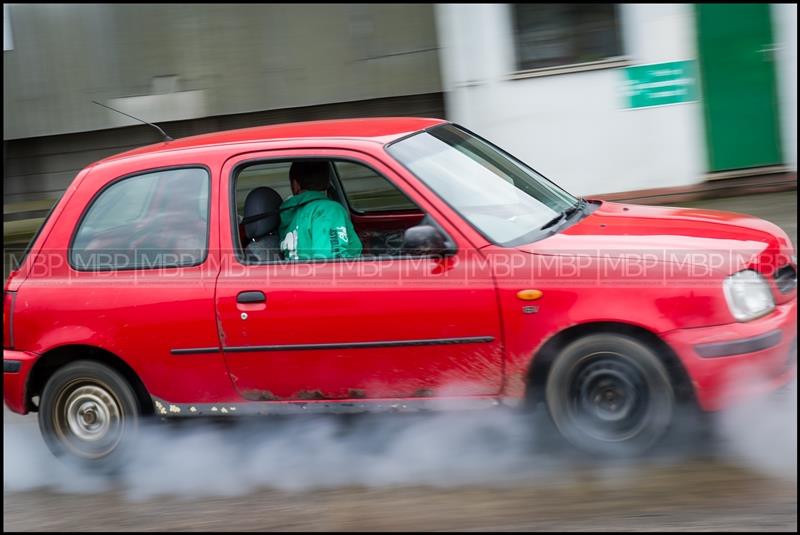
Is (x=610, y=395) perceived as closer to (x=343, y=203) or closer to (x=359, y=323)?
(x=359, y=323)

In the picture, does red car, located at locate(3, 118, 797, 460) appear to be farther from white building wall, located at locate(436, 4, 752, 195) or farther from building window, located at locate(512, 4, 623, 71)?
building window, located at locate(512, 4, 623, 71)

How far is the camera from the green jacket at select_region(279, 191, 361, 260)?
5.27 meters

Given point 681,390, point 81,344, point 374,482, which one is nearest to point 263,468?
point 374,482

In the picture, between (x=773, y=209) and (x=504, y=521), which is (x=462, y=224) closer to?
(x=504, y=521)

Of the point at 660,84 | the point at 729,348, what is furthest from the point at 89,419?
the point at 660,84

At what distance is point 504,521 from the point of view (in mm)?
4273

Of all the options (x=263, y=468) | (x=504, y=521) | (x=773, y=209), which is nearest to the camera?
(x=504, y=521)

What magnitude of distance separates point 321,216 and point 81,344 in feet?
4.86

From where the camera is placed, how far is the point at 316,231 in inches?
210

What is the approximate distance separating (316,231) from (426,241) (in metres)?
0.76

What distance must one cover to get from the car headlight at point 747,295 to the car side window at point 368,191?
1562 millimetres

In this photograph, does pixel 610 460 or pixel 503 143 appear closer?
pixel 610 460

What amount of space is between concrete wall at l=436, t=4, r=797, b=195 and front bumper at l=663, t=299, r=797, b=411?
684cm

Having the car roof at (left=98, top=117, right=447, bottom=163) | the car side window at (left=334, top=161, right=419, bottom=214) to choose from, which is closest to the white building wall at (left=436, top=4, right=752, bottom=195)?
the car side window at (left=334, top=161, right=419, bottom=214)
